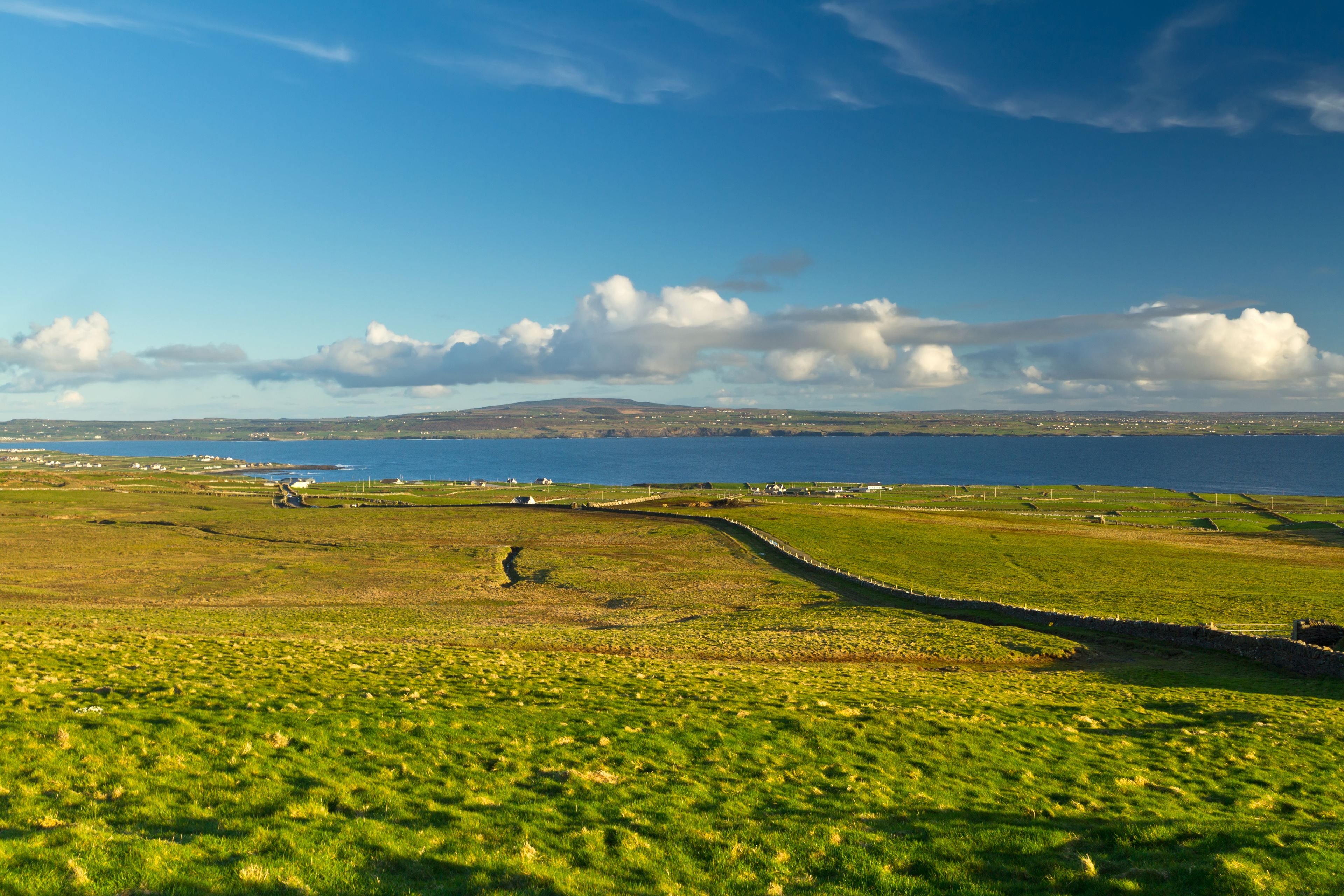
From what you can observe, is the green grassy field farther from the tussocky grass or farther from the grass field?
the tussocky grass

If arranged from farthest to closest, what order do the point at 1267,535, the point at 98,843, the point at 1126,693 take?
1. the point at 1267,535
2. the point at 1126,693
3. the point at 98,843

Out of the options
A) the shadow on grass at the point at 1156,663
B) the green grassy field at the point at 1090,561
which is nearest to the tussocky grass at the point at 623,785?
the shadow on grass at the point at 1156,663

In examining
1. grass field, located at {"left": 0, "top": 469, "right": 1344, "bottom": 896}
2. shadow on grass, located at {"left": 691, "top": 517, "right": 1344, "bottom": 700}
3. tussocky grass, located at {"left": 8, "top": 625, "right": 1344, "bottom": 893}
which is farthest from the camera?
shadow on grass, located at {"left": 691, "top": 517, "right": 1344, "bottom": 700}

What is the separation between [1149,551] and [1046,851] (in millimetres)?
84094

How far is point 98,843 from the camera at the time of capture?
1007cm

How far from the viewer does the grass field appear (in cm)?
1084

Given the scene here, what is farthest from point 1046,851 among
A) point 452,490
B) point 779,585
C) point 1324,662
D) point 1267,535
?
point 452,490

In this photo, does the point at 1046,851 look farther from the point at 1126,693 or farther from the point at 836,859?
the point at 1126,693

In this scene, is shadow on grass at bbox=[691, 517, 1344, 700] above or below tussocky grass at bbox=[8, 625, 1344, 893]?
below

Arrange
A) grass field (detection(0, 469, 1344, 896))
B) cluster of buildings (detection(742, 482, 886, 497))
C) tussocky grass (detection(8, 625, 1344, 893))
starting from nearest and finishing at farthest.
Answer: tussocky grass (detection(8, 625, 1344, 893))
grass field (detection(0, 469, 1344, 896))
cluster of buildings (detection(742, 482, 886, 497))

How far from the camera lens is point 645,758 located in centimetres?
1653

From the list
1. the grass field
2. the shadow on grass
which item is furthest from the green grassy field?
the grass field

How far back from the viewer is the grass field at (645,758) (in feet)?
35.6

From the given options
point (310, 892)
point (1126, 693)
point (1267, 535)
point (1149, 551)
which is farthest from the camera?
point (1267, 535)
